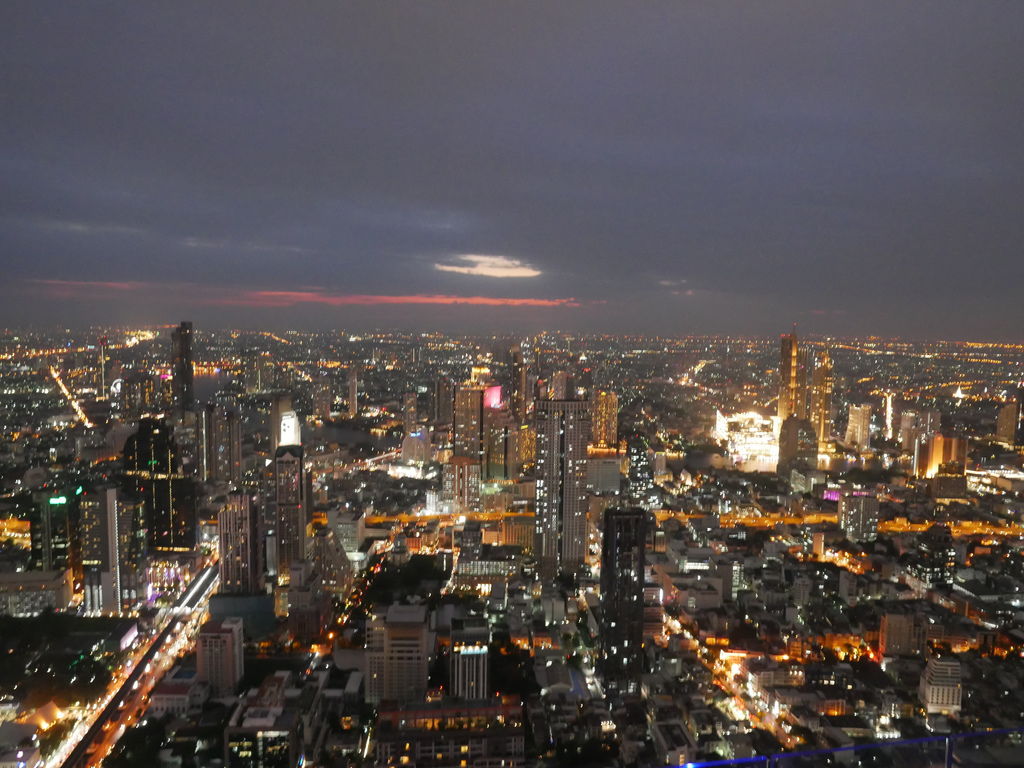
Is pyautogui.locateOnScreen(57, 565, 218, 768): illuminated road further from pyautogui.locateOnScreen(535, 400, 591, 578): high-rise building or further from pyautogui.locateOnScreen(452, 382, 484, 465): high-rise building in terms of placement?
pyautogui.locateOnScreen(452, 382, 484, 465): high-rise building

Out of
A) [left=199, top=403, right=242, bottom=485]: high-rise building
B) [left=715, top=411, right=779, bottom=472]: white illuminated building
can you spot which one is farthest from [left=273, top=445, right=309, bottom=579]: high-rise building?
[left=715, top=411, right=779, bottom=472]: white illuminated building

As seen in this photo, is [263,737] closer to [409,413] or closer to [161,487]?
[161,487]

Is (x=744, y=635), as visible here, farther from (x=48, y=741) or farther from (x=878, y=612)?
(x=48, y=741)

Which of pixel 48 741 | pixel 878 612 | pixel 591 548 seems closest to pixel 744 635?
pixel 878 612

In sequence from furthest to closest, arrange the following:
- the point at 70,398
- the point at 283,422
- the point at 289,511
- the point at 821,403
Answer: the point at 821,403 → the point at 283,422 → the point at 289,511 → the point at 70,398

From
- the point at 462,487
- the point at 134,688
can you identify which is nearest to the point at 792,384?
the point at 462,487
